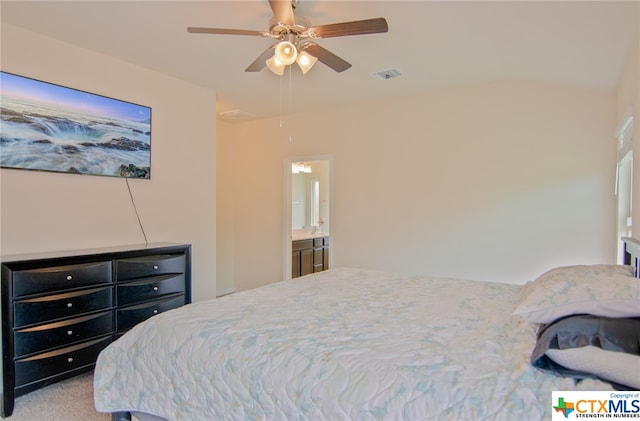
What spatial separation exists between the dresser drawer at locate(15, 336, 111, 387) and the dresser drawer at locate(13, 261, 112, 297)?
440mm

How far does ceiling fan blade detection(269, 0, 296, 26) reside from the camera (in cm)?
203

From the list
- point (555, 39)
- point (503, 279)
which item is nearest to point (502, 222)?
point (503, 279)

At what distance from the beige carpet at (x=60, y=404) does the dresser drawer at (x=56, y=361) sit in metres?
0.17

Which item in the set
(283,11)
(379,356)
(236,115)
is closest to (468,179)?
(283,11)

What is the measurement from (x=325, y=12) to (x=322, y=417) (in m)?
2.32

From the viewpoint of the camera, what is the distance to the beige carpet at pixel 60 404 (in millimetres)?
2305

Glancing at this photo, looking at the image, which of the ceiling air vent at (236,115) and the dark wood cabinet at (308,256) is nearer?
the ceiling air vent at (236,115)

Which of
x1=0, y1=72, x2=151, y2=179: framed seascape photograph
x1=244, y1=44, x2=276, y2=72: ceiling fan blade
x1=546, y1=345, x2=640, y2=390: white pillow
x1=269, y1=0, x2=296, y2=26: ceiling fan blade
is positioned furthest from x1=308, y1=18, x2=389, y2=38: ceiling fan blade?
x1=0, y1=72, x2=151, y2=179: framed seascape photograph

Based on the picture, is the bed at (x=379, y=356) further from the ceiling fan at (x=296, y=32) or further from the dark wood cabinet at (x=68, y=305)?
the ceiling fan at (x=296, y=32)

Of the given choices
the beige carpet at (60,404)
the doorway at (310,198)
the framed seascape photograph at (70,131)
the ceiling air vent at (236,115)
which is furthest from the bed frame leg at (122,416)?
the doorway at (310,198)

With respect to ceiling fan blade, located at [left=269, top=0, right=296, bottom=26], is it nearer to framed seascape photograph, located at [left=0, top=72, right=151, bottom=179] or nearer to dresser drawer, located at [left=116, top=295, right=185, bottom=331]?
framed seascape photograph, located at [left=0, top=72, right=151, bottom=179]

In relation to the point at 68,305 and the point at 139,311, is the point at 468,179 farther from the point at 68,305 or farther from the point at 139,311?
the point at 68,305

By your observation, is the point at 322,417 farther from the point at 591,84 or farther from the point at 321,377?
the point at 591,84

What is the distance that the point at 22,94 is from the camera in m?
2.71
